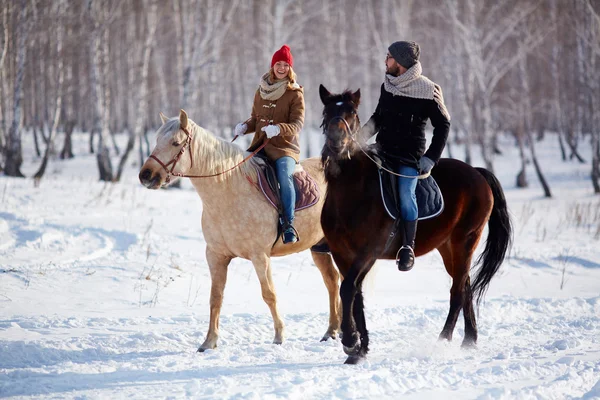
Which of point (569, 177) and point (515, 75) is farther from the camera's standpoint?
point (515, 75)

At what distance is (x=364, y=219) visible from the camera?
491 cm

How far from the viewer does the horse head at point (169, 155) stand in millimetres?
4973

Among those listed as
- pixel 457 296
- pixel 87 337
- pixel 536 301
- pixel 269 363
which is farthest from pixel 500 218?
pixel 87 337

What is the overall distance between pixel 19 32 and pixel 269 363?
51.0 feet

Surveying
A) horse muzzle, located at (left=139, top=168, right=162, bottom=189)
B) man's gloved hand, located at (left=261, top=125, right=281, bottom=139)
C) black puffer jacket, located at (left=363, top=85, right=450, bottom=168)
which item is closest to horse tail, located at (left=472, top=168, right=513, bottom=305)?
black puffer jacket, located at (left=363, top=85, right=450, bottom=168)

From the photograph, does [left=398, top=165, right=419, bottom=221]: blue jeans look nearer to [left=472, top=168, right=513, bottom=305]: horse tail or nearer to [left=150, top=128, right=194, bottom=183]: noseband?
[left=472, top=168, right=513, bottom=305]: horse tail

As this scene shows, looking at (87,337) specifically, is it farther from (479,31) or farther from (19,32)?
(479,31)

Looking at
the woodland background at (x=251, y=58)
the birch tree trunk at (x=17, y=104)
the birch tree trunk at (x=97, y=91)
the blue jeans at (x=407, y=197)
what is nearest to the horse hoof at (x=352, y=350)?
the blue jeans at (x=407, y=197)

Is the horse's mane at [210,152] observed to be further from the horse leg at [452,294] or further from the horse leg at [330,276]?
the horse leg at [452,294]

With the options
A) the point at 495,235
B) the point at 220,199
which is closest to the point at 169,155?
the point at 220,199

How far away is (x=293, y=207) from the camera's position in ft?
18.8

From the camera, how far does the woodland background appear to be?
739 inches

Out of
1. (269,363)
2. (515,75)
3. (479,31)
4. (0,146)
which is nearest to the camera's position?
(269,363)

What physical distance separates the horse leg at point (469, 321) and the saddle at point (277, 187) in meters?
1.75
